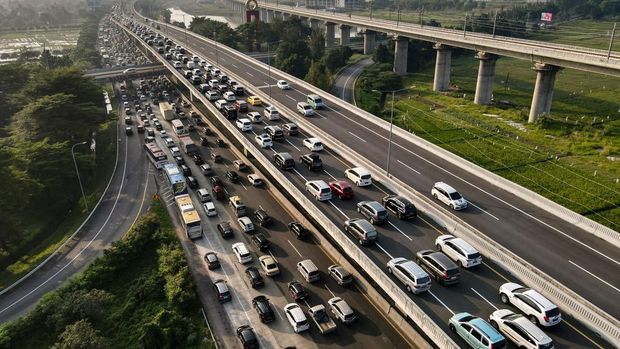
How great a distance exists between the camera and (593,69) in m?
73.8

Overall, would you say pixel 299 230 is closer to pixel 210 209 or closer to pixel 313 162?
pixel 313 162

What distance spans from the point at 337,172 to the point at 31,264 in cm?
4052

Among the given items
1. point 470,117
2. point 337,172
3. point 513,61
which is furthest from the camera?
point 513,61

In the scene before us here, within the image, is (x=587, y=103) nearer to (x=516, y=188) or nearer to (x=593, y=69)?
(x=593, y=69)

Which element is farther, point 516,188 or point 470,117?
point 470,117

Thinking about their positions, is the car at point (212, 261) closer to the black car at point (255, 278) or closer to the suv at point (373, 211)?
the black car at point (255, 278)

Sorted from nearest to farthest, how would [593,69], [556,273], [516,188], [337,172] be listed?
[556,273]
[516,188]
[337,172]
[593,69]

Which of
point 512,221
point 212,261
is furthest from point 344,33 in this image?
point 512,221

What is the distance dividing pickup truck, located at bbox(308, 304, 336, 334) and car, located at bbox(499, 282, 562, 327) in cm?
1434

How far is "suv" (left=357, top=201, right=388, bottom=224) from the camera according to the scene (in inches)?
1607

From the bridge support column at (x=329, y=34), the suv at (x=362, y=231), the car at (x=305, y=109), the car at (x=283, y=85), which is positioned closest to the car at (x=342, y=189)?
the suv at (x=362, y=231)

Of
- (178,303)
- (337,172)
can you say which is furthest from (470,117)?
(178,303)

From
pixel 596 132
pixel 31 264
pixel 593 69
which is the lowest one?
pixel 31 264

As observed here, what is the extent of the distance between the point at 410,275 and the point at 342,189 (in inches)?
603
